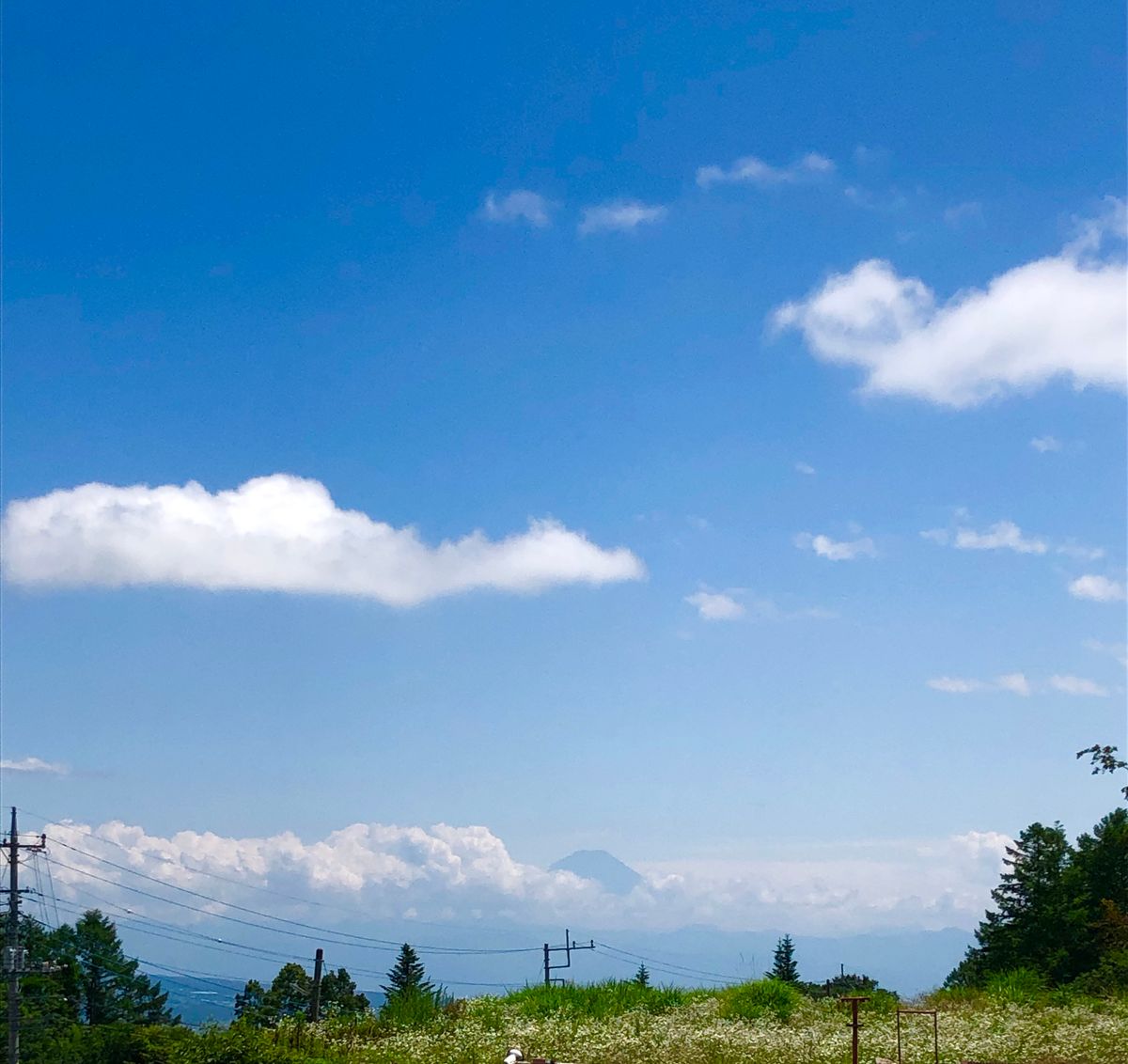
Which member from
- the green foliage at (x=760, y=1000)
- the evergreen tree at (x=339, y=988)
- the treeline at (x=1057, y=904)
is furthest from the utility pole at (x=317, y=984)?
the evergreen tree at (x=339, y=988)

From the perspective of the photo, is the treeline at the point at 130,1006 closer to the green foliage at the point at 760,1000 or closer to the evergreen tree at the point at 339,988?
the evergreen tree at the point at 339,988

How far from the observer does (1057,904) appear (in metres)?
45.9

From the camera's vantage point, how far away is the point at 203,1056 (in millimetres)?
19438

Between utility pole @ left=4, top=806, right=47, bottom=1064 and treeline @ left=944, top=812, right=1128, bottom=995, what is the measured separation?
33.8 metres

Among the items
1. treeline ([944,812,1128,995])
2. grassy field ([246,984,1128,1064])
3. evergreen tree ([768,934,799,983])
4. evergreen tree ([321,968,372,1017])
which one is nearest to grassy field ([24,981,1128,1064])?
grassy field ([246,984,1128,1064])

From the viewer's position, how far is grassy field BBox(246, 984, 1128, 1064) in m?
24.5

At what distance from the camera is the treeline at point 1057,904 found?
43.9m

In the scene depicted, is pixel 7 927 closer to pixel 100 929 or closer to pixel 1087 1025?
pixel 100 929

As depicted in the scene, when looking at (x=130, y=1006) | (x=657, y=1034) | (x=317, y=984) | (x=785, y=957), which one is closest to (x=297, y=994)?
(x=130, y=1006)

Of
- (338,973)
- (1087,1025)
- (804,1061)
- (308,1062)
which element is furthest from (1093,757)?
(338,973)

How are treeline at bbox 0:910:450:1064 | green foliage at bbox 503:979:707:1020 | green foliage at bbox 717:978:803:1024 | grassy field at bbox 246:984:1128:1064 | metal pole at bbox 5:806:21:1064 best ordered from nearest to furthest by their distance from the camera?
treeline at bbox 0:910:450:1064, grassy field at bbox 246:984:1128:1064, green foliage at bbox 717:978:803:1024, green foliage at bbox 503:979:707:1020, metal pole at bbox 5:806:21:1064

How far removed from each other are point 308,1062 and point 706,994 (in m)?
14.1

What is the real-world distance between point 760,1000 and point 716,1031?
4.30 metres

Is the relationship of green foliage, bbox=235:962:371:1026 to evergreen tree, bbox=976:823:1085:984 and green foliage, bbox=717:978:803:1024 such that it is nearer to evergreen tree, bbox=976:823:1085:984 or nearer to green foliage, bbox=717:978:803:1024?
green foliage, bbox=717:978:803:1024
